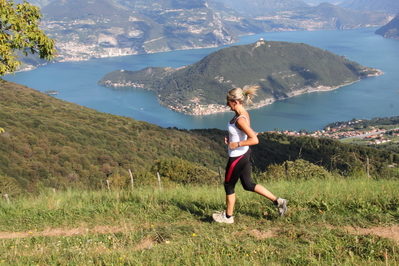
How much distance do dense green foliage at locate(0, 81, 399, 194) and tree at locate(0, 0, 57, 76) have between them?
4.62 ft

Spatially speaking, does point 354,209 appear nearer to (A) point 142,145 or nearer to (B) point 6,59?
(B) point 6,59

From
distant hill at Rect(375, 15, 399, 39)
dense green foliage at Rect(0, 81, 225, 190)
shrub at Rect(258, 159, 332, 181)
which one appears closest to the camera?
shrub at Rect(258, 159, 332, 181)

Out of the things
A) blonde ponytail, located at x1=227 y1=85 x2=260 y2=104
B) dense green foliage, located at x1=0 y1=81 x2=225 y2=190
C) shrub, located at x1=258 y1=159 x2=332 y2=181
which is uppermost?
blonde ponytail, located at x1=227 y1=85 x2=260 y2=104

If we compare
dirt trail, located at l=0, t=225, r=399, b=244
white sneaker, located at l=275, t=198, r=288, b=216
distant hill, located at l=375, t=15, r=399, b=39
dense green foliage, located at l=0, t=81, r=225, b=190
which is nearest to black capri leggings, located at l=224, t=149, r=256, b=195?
white sneaker, located at l=275, t=198, r=288, b=216

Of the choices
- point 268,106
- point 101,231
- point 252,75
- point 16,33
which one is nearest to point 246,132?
point 101,231

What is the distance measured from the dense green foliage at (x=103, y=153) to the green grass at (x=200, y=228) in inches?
58.1

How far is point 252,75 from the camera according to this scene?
118 metres

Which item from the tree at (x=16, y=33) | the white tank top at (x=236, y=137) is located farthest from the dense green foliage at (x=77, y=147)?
the white tank top at (x=236, y=137)

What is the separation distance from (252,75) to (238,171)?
118 meters

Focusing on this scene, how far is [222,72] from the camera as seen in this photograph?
4599 inches

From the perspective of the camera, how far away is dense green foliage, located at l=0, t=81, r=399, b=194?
1011 centimetres

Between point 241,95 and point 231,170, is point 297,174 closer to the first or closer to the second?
point 231,170

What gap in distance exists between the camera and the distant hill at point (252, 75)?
10594cm

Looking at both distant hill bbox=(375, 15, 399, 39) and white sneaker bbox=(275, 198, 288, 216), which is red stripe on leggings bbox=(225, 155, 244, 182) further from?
distant hill bbox=(375, 15, 399, 39)
